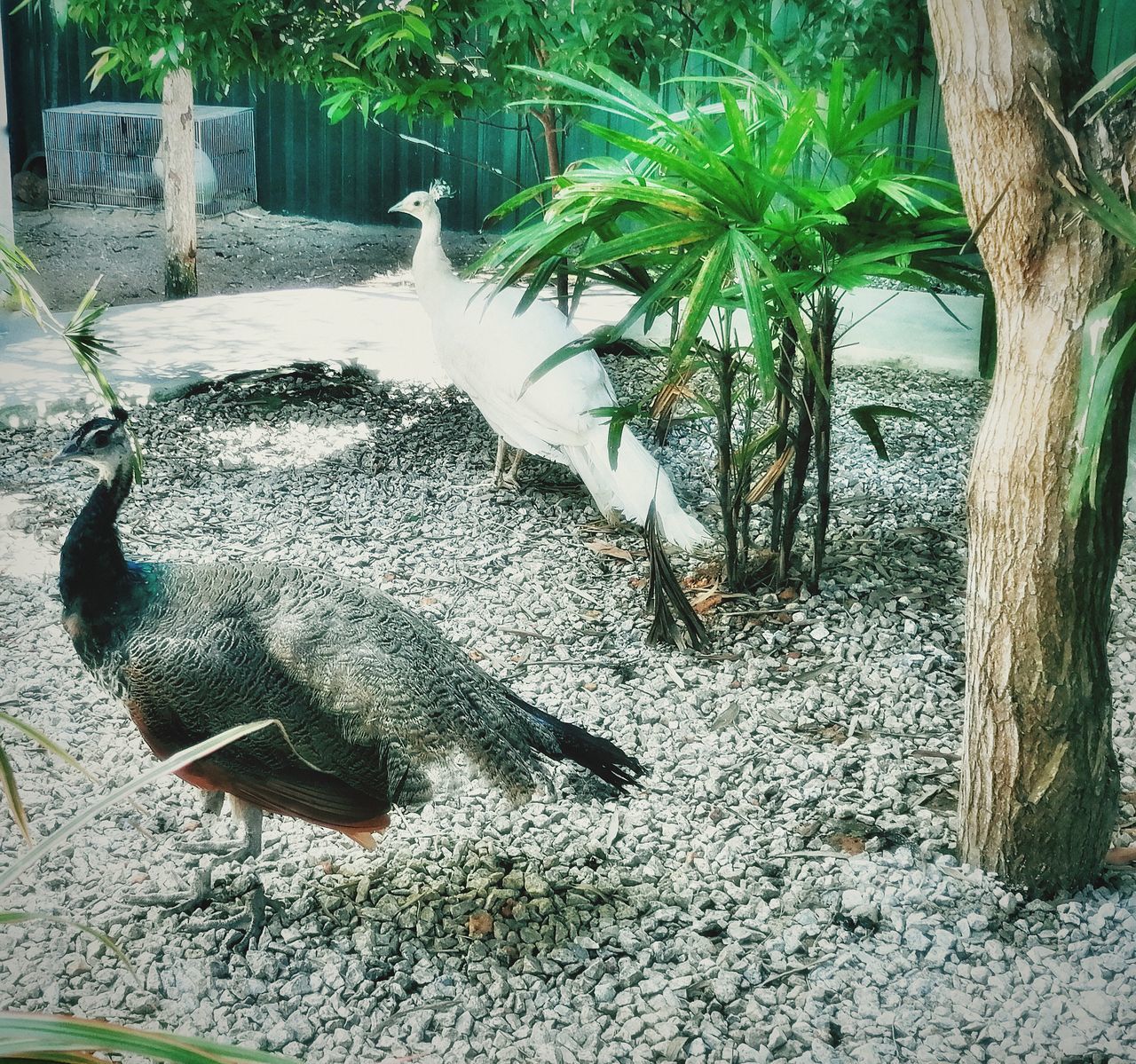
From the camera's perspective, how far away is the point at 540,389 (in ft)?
10.3

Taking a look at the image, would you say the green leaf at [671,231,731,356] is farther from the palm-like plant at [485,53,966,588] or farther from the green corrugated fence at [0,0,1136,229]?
the green corrugated fence at [0,0,1136,229]

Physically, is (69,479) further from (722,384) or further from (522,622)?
(722,384)

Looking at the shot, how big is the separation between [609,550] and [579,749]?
119cm

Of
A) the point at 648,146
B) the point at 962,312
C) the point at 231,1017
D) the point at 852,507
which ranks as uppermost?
the point at 648,146

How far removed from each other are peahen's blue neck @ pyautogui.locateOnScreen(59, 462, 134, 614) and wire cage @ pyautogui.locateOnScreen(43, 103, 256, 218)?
17.9ft

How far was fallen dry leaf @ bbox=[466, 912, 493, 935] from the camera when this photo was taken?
5.77ft

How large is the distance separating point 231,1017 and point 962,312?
4.17 m

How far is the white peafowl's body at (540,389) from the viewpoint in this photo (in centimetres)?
291

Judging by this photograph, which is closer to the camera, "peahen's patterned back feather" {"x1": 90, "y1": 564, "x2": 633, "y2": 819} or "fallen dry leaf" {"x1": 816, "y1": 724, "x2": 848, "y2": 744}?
"peahen's patterned back feather" {"x1": 90, "y1": 564, "x2": 633, "y2": 819}

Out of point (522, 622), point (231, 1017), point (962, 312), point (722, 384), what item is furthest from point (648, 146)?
point (962, 312)

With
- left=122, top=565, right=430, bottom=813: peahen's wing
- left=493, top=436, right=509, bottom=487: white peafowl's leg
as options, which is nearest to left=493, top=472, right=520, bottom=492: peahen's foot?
left=493, top=436, right=509, bottom=487: white peafowl's leg

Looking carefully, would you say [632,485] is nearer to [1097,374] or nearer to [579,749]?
[579,749]

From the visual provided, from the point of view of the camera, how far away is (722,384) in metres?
2.62

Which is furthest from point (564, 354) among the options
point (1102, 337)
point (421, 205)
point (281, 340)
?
point (281, 340)
